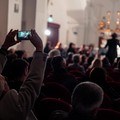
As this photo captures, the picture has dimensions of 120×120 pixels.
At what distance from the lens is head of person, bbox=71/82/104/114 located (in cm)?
225

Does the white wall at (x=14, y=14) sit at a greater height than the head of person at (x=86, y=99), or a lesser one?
greater

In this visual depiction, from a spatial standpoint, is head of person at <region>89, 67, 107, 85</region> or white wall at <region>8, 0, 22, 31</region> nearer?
head of person at <region>89, 67, 107, 85</region>

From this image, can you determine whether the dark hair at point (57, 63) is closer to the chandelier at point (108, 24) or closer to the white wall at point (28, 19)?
the white wall at point (28, 19)

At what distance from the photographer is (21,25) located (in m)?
12.8

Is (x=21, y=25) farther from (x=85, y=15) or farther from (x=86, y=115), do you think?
(x=86, y=115)

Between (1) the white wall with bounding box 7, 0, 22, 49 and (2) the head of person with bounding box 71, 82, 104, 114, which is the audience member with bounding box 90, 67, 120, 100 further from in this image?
(1) the white wall with bounding box 7, 0, 22, 49

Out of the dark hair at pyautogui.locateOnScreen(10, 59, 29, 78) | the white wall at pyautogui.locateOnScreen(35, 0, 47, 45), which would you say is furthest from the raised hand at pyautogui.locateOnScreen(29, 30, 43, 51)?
the white wall at pyautogui.locateOnScreen(35, 0, 47, 45)

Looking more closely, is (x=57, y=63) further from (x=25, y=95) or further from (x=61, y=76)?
(x=25, y=95)

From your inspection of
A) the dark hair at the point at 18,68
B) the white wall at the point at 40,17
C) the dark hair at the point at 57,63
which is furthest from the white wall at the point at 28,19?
the dark hair at the point at 18,68

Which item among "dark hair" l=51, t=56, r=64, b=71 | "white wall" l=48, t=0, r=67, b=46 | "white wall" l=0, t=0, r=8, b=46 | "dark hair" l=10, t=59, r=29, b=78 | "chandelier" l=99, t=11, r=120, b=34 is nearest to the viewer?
"dark hair" l=10, t=59, r=29, b=78

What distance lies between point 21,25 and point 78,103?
422 inches

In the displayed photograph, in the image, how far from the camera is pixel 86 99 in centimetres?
227

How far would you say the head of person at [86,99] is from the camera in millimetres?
2252

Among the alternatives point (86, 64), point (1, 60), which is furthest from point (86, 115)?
point (86, 64)
